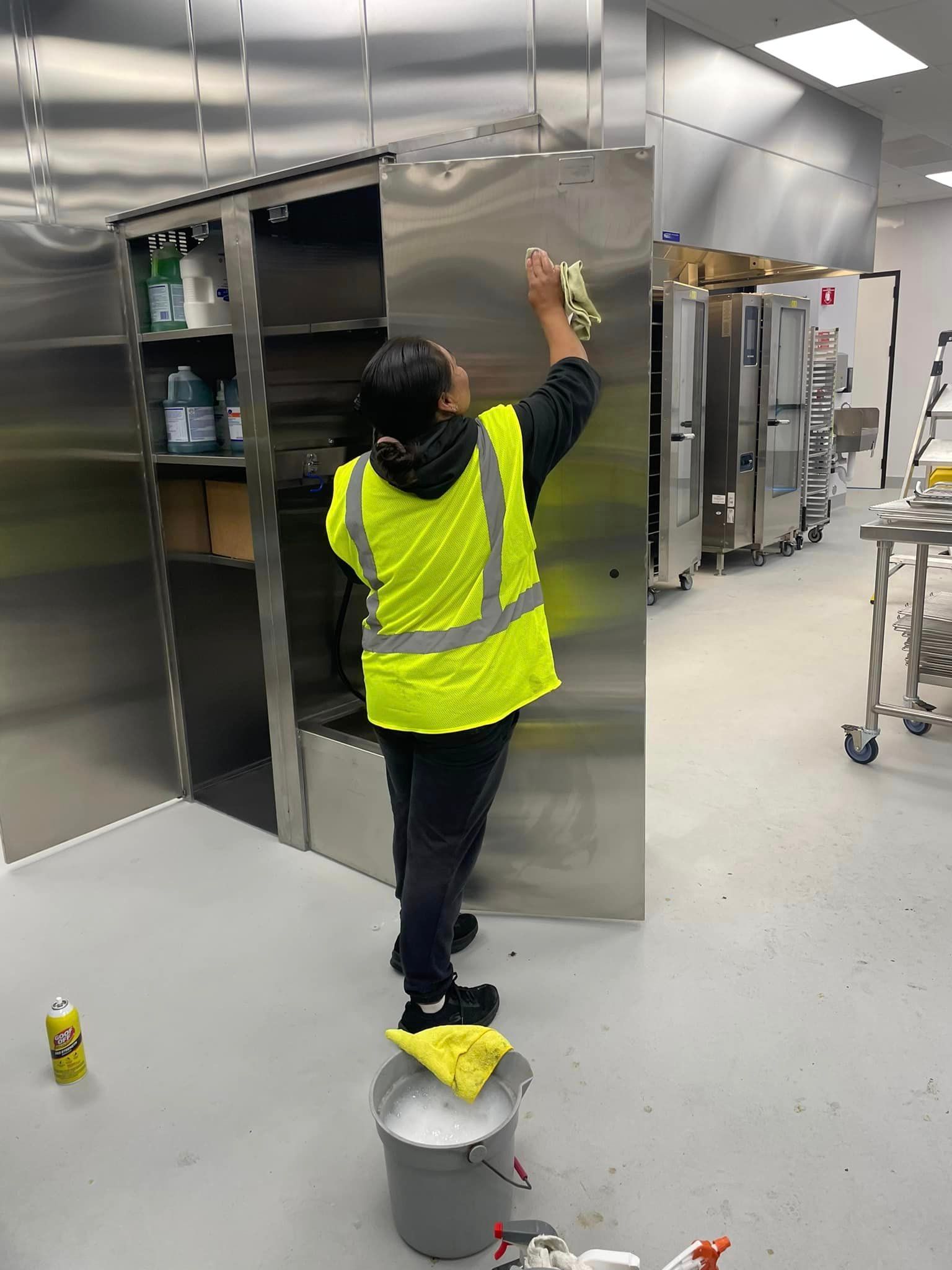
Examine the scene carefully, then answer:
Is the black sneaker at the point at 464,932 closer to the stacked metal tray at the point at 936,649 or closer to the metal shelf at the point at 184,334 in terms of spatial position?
the metal shelf at the point at 184,334

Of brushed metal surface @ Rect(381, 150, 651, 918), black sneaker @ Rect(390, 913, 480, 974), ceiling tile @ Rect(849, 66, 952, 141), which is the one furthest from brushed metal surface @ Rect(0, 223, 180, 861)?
ceiling tile @ Rect(849, 66, 952, 141)

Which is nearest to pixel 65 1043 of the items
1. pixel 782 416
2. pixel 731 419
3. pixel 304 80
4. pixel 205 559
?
pixel 205 559

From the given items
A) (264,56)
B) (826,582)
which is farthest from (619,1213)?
(826,582)

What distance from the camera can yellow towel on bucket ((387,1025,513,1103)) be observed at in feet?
4.70

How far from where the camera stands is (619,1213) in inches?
60.4

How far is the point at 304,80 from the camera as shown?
258cm

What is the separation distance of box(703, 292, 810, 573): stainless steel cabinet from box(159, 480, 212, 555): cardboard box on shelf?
13.7 feet

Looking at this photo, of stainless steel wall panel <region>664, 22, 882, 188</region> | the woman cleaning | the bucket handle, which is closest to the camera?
the bucket handle

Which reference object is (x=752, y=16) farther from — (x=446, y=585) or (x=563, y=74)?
(x=446, y=585)

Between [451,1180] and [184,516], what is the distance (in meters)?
2.20

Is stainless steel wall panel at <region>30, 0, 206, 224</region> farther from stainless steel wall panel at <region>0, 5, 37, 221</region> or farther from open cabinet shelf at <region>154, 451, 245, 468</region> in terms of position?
open cabinet shelf at <region>154, 451, 245, 468</region>

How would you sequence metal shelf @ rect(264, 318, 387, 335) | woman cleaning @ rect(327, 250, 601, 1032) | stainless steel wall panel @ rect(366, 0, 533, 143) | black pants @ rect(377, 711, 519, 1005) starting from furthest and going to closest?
metal shelf @ rect(264, 318, 387, 335) < stainless steel wall panel @ rect(366, 0, 533, 143) < black pants @ rect(377, 711, 519, 1005) < woman cleaning @ rect(327, 250, 601, 1032)

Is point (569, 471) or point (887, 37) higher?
point (887, 37)

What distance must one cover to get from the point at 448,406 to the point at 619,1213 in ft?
4.65
